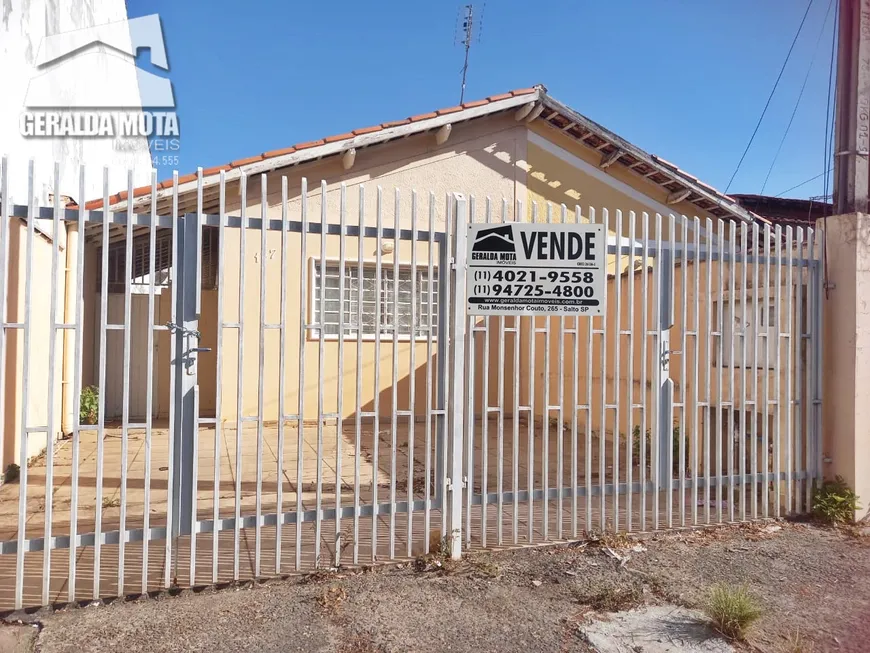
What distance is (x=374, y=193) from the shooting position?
10.2 meters

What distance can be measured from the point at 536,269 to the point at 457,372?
89 centimetres

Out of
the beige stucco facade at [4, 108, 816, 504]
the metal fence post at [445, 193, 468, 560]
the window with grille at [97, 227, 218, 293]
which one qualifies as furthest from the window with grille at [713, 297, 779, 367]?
the window with grille at [97, 227, 218, 293]

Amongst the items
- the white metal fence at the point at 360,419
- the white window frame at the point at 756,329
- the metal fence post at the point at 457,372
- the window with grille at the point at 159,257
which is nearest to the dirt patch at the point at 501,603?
the white metal fence at the point at 360,419

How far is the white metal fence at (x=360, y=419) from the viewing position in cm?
356

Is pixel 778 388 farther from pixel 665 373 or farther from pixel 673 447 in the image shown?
pixel 673 447

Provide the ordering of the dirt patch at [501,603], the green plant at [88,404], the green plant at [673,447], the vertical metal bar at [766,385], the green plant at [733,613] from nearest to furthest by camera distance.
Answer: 1. the dirt patch at [501,603]
2. the green plant at [733,613]
3. the vertical metal bar at [766,385]
4. the green plant at [673,447]
5. the green plant at [88,404]

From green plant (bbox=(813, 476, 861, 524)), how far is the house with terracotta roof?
4.75m

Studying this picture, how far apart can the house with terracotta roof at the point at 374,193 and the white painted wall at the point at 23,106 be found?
3.47 ft

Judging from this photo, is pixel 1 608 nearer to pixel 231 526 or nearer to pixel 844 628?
pixel 231 526

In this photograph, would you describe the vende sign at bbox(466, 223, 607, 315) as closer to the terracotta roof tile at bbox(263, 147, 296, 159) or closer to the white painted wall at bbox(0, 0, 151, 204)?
the white painted wall at bbox(0, 0, 151, 204)

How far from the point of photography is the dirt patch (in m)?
3.21

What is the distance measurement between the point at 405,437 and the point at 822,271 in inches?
235

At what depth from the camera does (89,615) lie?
11.0 ft

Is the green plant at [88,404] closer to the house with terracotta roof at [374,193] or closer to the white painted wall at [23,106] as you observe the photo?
the house with terracotta roof at [374,193]
